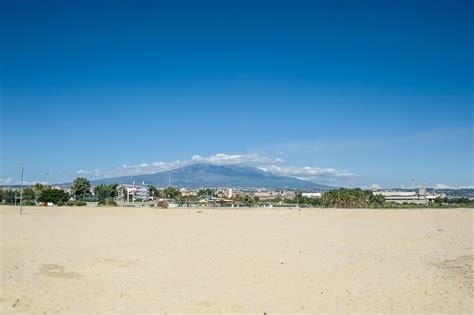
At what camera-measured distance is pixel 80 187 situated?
357 feet

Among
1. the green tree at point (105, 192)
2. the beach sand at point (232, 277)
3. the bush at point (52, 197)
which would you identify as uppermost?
the green tree at point (105, 192)

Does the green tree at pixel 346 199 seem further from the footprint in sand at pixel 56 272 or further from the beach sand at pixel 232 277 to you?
the footprint in sand at pixel 56 272

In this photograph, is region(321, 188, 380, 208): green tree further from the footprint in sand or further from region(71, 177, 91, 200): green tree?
the footprint in sand

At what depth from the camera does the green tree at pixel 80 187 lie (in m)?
109

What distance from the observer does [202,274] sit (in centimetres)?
1185

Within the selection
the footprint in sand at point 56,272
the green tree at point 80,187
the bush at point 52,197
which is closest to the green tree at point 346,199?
the bush at point 52,197

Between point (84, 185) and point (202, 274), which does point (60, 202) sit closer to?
point (84, 185)

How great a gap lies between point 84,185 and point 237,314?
108 meters

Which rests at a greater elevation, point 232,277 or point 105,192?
point 105,192

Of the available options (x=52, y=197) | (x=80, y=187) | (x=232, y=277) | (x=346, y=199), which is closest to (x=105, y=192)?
(x=80, y=187)

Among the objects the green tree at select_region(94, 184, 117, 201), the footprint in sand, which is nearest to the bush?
the green tree at select_region(94, 184, 117, 201)

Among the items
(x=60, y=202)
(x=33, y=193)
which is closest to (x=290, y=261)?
(x=60, y=202)

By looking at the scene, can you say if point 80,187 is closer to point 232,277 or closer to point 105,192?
point 105,192

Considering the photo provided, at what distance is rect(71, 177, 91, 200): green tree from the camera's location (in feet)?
357
